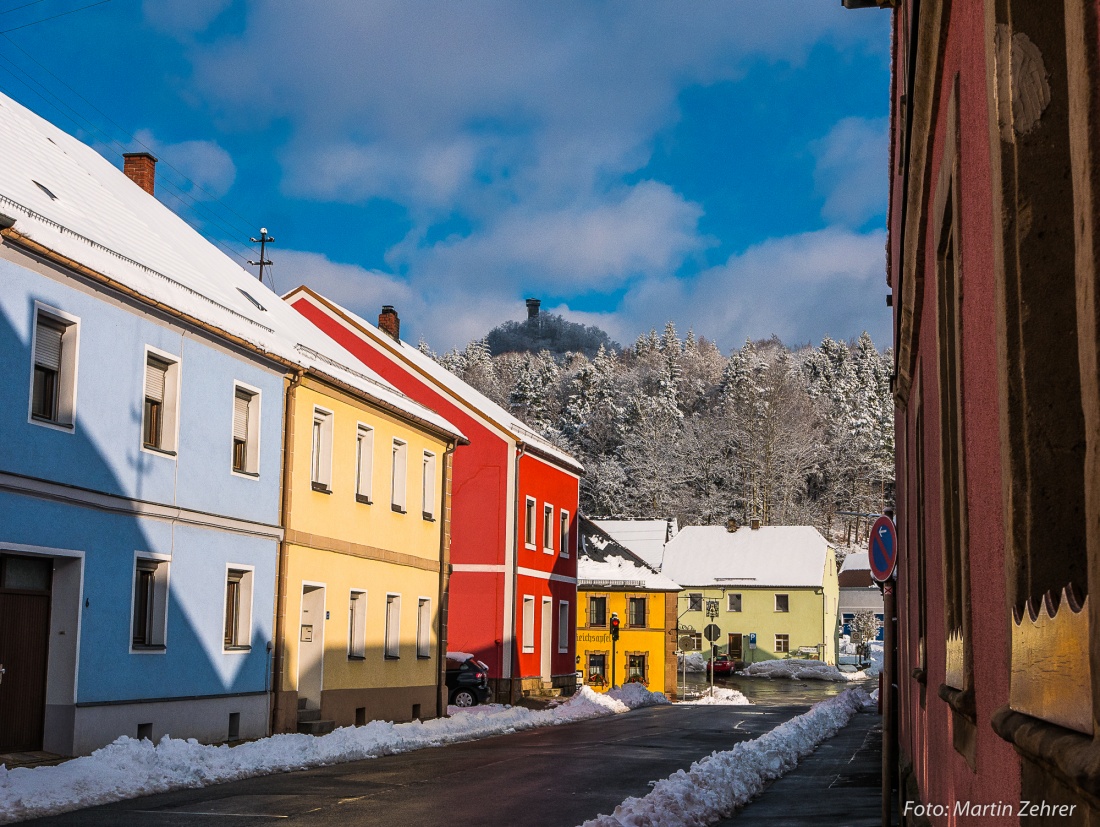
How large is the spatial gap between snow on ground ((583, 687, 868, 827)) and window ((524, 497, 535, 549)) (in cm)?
1779

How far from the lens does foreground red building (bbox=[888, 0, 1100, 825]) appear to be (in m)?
1.75

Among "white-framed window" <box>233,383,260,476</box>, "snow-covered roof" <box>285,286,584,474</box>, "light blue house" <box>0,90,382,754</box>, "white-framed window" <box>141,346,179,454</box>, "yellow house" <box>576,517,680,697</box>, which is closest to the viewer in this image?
"light blue house" <box>0,90,382,754</box>

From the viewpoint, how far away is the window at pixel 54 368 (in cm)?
1706

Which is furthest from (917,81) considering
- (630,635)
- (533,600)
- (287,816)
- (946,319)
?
(630,635)

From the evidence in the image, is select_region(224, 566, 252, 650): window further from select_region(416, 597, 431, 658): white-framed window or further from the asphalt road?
select_region(416, 597, 431, 658): white-framed window

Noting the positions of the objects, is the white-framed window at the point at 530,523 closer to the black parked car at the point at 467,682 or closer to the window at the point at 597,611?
the black parked car at the point at 467,682

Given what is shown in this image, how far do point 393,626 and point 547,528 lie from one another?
14.6m

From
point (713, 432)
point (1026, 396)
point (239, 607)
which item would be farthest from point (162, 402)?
point (713, 432)

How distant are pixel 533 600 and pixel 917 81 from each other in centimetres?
3680

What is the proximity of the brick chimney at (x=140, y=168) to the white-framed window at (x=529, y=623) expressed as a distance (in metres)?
18.2

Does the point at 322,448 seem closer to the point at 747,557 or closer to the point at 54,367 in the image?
the point at 54,367

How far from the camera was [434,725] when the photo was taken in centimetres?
2723

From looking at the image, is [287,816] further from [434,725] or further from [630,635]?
[630,635]

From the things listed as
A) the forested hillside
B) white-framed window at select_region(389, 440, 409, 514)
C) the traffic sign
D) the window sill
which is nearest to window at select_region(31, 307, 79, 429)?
the traffic sign
